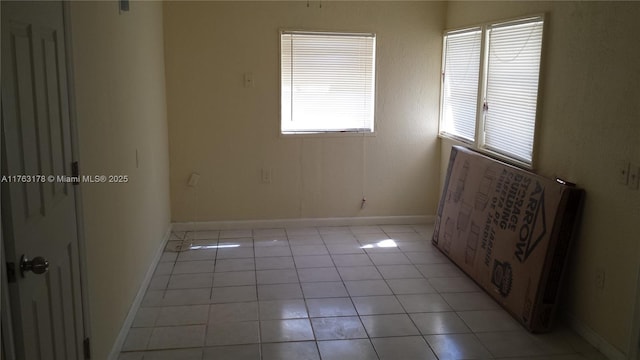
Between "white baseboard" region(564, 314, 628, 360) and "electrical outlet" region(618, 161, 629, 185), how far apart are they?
2.83ft

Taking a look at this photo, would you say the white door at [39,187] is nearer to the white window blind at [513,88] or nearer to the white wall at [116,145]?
the white wall at [116,145]

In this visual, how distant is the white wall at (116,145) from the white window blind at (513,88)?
2.58m

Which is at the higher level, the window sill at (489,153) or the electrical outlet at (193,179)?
the window sill at (489,153)

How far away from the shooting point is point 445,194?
4.73m

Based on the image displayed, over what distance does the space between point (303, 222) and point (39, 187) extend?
3.66 m

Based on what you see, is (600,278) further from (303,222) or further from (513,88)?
(303,222)

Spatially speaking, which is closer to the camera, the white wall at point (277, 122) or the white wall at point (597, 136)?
the white wall at point (597, 136)

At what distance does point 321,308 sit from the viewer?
3.55m

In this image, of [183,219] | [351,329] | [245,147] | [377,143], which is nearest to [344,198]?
[377,143]

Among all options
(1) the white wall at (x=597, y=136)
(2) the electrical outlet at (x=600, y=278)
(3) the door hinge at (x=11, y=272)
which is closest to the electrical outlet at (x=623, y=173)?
(1) the white wall at (x=597, y=136)

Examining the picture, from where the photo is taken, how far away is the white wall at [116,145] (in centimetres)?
250

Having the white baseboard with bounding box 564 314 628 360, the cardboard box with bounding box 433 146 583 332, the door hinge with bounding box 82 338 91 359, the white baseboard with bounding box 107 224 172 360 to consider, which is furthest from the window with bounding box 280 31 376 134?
the door hinge with bounding box 82 338 91 359

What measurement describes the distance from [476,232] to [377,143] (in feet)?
5.38

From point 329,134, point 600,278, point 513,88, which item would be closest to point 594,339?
point 600,278
